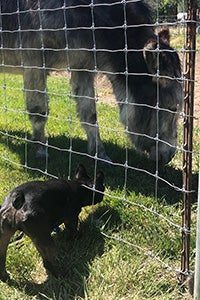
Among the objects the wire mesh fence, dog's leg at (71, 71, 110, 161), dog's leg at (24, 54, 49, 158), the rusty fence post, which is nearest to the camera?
the rusty fence post

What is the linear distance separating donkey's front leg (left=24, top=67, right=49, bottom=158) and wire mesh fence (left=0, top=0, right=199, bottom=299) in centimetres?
1

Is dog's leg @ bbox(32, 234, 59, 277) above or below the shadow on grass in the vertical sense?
below

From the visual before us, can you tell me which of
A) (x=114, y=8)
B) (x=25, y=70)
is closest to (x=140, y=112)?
(x=114, y=8)

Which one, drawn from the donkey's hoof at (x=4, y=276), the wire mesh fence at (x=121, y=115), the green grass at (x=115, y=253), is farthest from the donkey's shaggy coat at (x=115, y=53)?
the donkey's hoof at (x=4, y=276)

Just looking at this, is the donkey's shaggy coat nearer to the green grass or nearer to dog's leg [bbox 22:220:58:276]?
the green grass

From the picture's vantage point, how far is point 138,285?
274 centimetres

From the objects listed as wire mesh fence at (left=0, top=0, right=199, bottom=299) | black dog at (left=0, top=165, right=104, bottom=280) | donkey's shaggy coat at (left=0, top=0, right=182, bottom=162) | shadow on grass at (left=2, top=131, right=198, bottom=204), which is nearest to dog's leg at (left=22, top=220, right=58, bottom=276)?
black dog at (left=0, top=165, right=104, bottom=280)

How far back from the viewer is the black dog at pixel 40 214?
281 cm

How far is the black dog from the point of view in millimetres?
2811

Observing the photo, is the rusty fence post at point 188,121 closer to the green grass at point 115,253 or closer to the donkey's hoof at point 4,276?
the green grass at point 115,253

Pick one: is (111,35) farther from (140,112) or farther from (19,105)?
(19,105)

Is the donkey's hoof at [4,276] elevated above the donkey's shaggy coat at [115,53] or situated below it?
below

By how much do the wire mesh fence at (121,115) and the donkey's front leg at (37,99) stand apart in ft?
0.04

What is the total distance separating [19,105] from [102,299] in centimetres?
532
